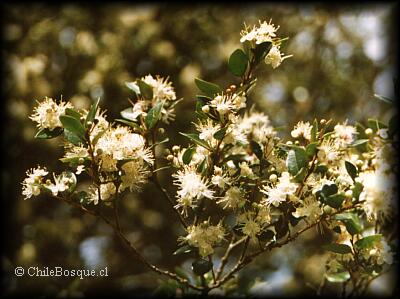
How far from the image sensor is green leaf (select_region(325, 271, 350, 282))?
1.68m

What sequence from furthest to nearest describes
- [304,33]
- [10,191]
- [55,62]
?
[304,33] < [55,62] < [10,191]

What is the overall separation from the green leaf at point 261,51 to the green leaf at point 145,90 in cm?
34

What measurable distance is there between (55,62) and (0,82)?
1.20 feet

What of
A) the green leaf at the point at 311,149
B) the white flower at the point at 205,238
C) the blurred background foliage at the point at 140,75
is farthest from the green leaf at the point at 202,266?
the blurred background foliage at the point at 140,75

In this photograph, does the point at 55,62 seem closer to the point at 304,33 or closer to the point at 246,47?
the point at 304,33

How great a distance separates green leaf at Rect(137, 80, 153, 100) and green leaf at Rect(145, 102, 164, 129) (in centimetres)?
10

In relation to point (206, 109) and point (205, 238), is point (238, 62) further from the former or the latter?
point (205, 238)

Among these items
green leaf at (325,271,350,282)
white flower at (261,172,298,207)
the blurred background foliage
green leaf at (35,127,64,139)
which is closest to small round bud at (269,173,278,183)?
white flower at (261,172,298,207)

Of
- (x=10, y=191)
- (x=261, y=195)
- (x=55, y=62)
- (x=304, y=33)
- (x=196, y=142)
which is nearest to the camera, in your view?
(x=196, y=142)

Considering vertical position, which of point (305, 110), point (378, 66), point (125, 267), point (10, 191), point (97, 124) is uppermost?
point (378, 66)

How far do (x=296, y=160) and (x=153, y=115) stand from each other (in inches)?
16.3

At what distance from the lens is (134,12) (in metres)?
3.50

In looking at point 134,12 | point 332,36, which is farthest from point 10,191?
point 332,36

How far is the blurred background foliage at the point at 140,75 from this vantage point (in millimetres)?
3088
